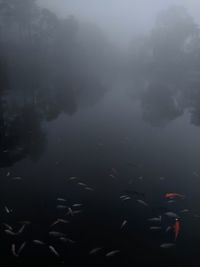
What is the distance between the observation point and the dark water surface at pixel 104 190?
13.1 metres

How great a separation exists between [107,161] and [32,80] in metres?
30.9

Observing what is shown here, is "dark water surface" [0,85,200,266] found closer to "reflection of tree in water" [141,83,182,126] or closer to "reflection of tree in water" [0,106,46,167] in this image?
"reflection of tree in water" [0,106,46,167]

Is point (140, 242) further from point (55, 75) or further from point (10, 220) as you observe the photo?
point (55, 75)

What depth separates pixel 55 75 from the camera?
180ft

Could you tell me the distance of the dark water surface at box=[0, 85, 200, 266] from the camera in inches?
518

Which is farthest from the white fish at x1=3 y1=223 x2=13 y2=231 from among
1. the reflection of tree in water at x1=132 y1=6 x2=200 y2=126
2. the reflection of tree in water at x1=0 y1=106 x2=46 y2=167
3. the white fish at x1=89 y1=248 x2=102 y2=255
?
the reflection of tree in water at x1=132 y1=6 x2=200 y2=126

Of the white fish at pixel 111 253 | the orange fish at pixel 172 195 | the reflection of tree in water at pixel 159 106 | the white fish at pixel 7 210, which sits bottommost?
the white fish at pixel 111 253

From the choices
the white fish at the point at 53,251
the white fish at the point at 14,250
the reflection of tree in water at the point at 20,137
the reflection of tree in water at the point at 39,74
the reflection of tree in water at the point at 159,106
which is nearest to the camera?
the white fish at the point at 14,250

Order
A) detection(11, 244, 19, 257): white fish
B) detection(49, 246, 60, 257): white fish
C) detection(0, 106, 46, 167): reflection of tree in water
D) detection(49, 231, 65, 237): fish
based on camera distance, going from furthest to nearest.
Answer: detection(0, 106, 46, 167): reflection of tree in water, detection(49, 231, 65, 237): fish, detection(49, 246, 60, 257): white fish, detection(11, 244, 19, 257): white fish

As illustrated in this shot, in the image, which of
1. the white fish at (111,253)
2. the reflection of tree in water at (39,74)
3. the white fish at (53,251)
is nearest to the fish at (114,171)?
the reflection of tree in water at (39,74)

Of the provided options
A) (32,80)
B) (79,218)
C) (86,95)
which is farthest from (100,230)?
(32,80)

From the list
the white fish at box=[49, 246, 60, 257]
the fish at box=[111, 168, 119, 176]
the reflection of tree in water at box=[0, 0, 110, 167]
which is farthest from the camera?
the reflection of tree in water at box=[0, 0, 110, 167]

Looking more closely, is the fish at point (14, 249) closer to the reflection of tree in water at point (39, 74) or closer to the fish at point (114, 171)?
the fish at point (114, 171)

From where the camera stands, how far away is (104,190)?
17.4 m
